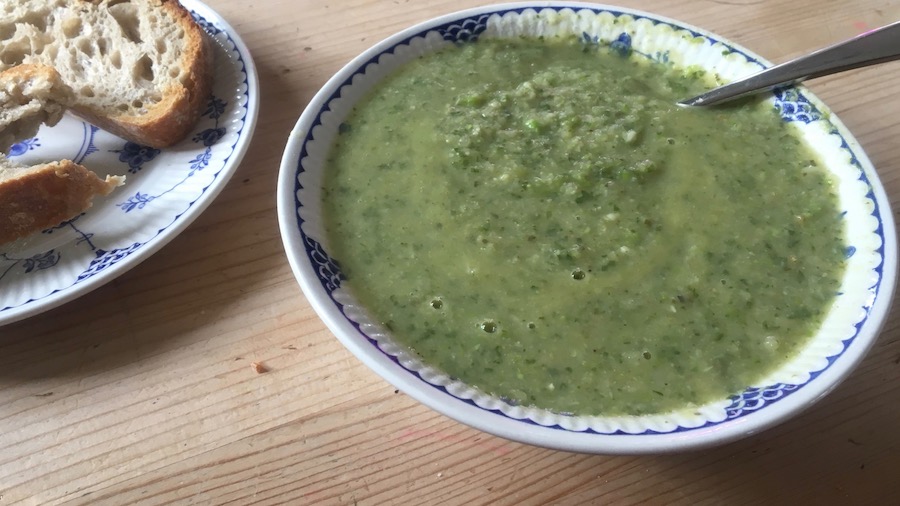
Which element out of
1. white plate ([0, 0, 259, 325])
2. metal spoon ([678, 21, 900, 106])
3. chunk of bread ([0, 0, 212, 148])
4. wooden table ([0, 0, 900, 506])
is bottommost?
wooden table ([0, 0, 900, 506])

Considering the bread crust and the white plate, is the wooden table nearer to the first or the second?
the white plate

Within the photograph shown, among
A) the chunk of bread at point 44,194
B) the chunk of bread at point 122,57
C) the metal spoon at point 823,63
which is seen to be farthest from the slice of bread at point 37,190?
the metal spoon at point 823,63

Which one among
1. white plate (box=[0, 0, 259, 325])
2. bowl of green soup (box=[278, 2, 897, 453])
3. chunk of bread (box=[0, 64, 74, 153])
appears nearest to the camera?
bowl of green soup (box=[278, 2, 897, 453])

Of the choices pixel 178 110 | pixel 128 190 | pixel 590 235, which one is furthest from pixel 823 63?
pixel 128 190

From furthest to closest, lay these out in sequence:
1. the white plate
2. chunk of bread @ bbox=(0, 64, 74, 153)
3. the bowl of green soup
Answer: chunk of bread @ bbox=(0, 64, 74, 153)
the white plate
the bowl of green soup

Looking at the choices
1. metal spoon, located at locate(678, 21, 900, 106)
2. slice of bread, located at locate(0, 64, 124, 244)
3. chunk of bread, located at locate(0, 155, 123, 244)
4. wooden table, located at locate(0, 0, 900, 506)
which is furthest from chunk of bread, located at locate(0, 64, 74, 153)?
metal spoon, located at locate(678, 21, 900, 106)

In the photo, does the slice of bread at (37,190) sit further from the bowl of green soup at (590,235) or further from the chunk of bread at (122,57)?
the bowl of green soup at (590,235)

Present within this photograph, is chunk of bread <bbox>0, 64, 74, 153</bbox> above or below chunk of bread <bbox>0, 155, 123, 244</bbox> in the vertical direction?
above
